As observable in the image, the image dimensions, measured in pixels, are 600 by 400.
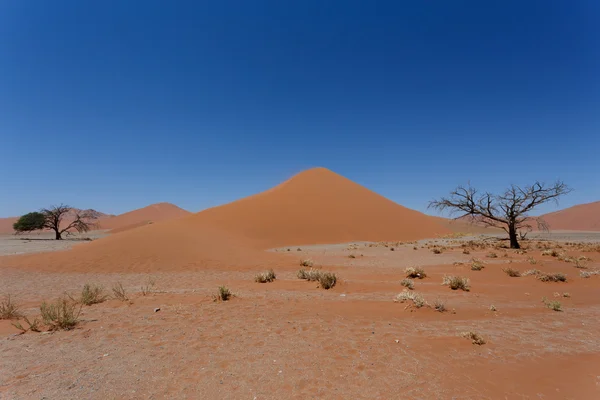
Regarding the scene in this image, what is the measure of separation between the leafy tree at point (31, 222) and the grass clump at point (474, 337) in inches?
2042

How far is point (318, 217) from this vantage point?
41.2m

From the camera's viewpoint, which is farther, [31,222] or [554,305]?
[31,222]

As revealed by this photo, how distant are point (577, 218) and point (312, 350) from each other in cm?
9977

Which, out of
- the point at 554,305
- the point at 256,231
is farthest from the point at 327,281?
the point at 256,231

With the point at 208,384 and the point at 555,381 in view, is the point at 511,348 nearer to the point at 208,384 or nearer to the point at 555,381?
the point at 555,381

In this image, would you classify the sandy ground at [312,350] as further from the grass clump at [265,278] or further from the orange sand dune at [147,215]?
the orange sand dune at [147,215]

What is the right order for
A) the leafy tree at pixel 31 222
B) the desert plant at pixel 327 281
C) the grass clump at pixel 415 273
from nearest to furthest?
the desert plant at pixel 327 281, the grass clump at pixel 415 273, the leafy tree at pixel 31 222

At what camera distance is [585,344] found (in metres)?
4.84

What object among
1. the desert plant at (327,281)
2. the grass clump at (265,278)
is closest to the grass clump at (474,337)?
the desert plant at (327,281)

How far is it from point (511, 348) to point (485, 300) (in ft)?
12.0

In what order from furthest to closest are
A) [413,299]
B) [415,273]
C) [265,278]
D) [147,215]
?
[147,215], [415,273], [265,278], [413,299]

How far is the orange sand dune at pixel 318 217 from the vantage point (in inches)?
1398

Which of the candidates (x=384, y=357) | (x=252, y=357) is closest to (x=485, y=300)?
(x=384, y=357)

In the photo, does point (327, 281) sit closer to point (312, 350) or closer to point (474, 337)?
point (312, 350)
